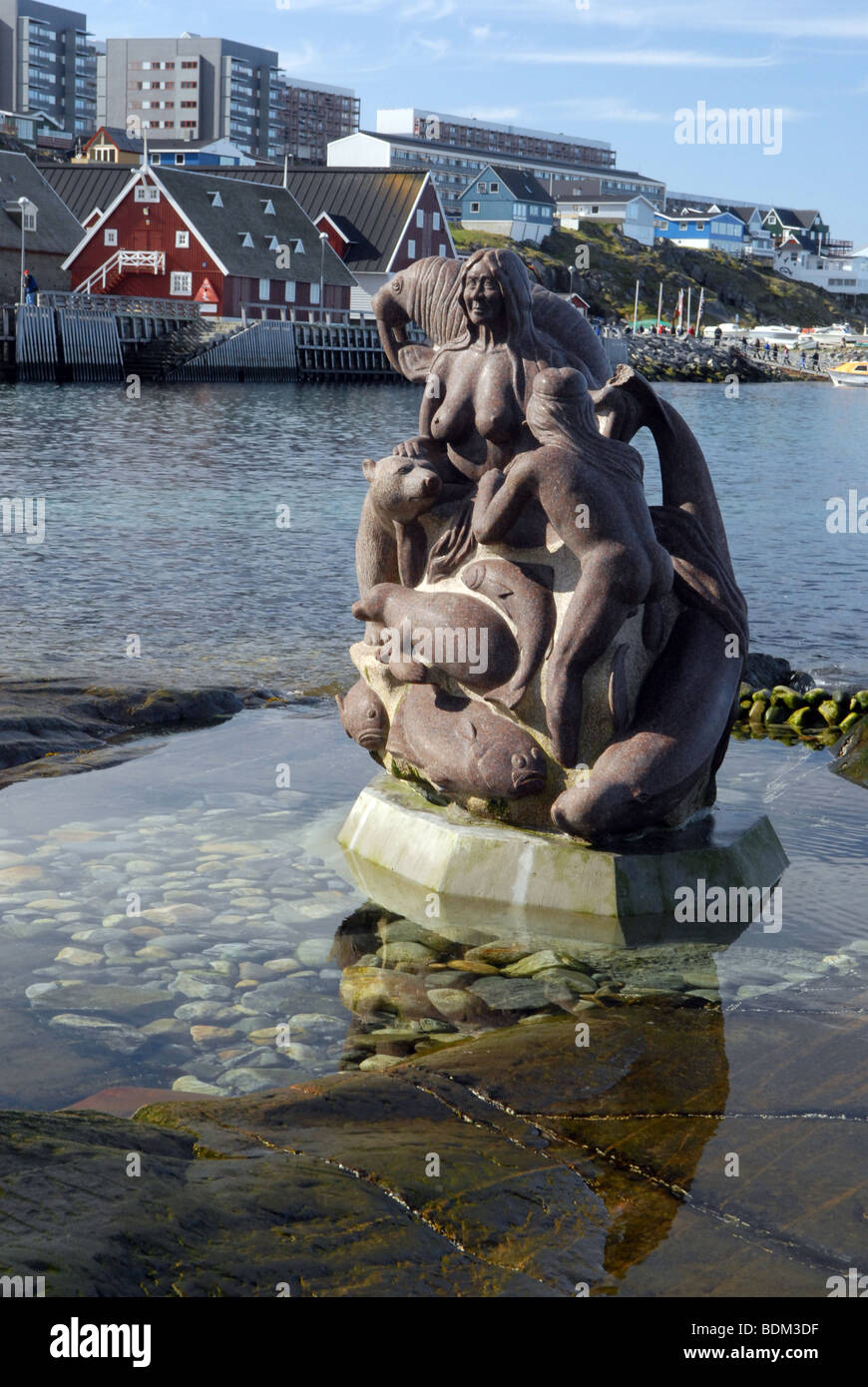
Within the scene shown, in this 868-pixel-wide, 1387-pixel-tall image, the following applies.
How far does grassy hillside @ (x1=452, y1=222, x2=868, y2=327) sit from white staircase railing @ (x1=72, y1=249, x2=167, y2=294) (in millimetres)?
49790

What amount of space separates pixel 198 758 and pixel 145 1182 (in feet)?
21.0

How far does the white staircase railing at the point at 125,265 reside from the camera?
7044cm

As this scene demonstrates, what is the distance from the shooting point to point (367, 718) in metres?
7.99

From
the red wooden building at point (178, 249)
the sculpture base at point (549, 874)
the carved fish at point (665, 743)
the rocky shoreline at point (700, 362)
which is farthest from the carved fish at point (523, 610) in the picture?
the rocky shoreline at point (700, 362)

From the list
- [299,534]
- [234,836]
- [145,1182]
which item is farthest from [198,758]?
[299,534]

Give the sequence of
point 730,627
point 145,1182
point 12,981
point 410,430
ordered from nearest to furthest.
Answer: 1. point 145,1182
2. point 12,981
3. point 730,627
4. point 410,430

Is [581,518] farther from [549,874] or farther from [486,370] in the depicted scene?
[549,874]

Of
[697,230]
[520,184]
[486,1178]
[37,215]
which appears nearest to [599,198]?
[697,230]

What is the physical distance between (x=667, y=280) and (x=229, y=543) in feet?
458

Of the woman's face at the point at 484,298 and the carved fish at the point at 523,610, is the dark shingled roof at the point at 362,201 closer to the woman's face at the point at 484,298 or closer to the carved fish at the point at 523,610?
the woman's face at the point at 484,298

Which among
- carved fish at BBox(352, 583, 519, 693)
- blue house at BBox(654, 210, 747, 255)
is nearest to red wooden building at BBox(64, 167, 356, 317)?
carved fish at BBox(352, 583, 519, 693)

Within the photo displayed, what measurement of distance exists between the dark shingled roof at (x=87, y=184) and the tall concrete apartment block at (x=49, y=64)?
91.9 m

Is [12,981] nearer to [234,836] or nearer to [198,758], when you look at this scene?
[234,836]

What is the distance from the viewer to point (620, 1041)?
558cm
